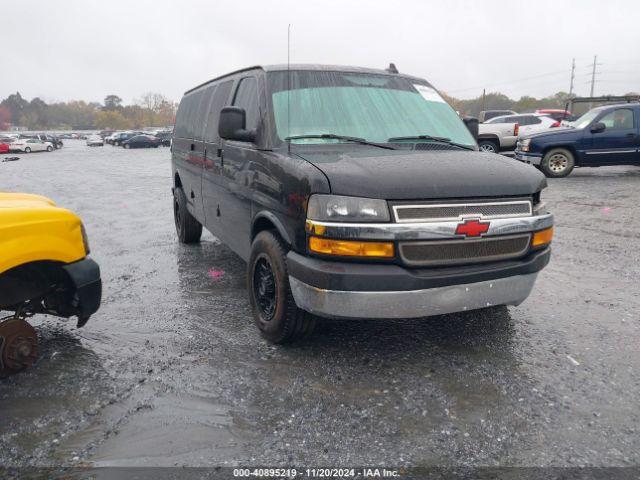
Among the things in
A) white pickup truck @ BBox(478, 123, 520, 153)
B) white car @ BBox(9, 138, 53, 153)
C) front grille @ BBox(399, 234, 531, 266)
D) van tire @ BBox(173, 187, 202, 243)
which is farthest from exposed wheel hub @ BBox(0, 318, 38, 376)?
white car @ BBox(9, 138, 53, 153)

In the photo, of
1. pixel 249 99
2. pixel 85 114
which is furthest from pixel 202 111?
pixel 85 114

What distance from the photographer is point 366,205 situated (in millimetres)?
3002

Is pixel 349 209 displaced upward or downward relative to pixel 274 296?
upward

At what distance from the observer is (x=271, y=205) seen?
141 inches

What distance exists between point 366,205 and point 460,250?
2.18 feet

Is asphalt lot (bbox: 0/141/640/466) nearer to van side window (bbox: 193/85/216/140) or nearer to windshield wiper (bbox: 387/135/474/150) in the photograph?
windshield wiper (bbox: 387/135/474/150)

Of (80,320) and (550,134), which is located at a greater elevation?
(550,134)

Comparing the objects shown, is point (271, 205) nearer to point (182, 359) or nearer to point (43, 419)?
point (182, 359)

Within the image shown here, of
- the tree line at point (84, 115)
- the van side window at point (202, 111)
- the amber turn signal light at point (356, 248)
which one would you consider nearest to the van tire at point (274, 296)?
the amber turn signal light at point (356, 248)

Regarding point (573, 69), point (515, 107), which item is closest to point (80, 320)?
point (515, 107)

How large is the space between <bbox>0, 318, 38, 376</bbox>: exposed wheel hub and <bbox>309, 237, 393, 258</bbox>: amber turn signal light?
1.97 m

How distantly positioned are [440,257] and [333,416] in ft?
3.69

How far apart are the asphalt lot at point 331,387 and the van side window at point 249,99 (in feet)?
5.40

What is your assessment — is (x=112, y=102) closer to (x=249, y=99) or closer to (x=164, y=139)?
(x=164, y=139)
